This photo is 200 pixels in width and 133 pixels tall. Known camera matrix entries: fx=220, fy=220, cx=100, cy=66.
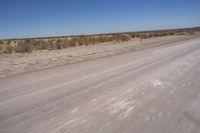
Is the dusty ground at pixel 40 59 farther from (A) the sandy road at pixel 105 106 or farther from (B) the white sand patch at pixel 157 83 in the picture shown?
Result: (B) the white sand patch at pixel 157 83

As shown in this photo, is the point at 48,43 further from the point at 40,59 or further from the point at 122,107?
the point at 122,107

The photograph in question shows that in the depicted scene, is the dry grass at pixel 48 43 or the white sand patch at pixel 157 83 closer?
the white sand patch at pixel 157 83

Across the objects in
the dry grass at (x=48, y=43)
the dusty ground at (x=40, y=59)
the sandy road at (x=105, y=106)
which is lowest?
the dusty ground at (x=40, y=59)

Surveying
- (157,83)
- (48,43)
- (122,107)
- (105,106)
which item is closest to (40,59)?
(157,83)

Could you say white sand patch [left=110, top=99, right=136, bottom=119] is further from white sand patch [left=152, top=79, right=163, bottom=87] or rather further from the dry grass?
the dry grass

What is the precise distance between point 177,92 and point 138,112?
187 cm

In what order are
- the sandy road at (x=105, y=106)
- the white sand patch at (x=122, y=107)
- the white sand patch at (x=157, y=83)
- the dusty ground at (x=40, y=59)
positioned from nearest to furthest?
1. the sandy road at (x=105, y=106)
2. the white sand patch at (x=122, y=107)
3. the white sand patch at (x=157, y=83)
4. the dusty ground at (x=40, y=59)

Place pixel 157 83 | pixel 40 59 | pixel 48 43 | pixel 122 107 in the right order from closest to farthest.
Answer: pixel 122 107, pixel 157 83, pixel 40 59, pixel 48 43

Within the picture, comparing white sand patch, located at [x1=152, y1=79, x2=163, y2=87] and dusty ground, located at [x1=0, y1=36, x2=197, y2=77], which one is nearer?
white sand patch, located at [x1=152, y1=79, x2=163, y2=87]

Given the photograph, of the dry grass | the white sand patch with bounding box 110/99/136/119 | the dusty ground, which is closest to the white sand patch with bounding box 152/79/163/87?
the white sand patch with bounding box 110/99/136/119

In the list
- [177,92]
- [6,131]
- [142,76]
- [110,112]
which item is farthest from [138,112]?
[142,76]

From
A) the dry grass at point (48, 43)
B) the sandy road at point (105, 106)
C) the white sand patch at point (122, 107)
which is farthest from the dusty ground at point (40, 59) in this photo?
the white sand patch at point (122, 107)

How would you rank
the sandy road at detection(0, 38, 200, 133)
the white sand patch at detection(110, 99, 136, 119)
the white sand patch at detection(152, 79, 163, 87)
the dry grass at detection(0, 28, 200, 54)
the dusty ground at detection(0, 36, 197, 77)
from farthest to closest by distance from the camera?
the dry grass at detection(0, 28, 200, 54) → the dusty ground at detection(0, 36, 197, 77) → the white sand patch at detection(152, 79, 163, 87) → the white sand patch at detection(110, 99, 136, 119) → the sandy road at detection(0, 38, 200, 133)

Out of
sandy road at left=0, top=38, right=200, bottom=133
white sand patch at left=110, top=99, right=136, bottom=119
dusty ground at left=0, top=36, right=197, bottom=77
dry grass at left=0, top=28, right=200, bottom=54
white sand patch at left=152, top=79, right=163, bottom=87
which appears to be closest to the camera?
sandy road at left=0, top=38, right=200, bottom=133
